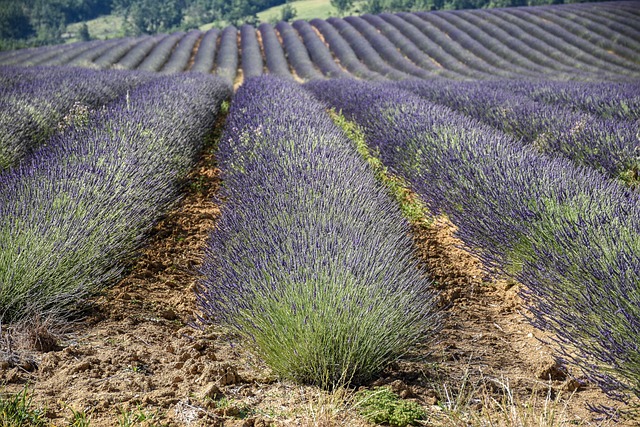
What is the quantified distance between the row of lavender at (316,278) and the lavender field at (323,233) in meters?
0.01

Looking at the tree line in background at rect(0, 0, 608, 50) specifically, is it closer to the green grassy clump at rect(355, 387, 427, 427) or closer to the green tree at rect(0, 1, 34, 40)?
the green tree at rect(0, 1, 34, 40)

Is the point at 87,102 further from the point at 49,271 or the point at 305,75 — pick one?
the point at 305,75

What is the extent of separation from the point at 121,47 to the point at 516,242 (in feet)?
72.8

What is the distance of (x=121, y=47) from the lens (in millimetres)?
22453

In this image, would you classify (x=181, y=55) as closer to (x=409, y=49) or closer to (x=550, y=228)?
(x=409, y=49)

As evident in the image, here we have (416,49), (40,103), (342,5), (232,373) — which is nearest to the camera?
(232,373)

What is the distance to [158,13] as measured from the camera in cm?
4944

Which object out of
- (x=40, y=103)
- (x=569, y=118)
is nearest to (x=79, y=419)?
(x=40, y=103)

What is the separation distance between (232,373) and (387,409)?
0.61m

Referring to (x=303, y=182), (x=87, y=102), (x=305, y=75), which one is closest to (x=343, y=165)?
(x=303, y=182)

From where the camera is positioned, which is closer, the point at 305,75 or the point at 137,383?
the point at 137,383

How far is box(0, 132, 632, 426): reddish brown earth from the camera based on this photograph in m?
1.90

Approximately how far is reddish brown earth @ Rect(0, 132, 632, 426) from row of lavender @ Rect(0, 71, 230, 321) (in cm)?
21

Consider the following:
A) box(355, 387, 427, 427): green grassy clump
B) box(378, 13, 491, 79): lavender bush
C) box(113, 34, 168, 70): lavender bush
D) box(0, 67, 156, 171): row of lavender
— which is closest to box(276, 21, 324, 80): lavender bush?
box(378, 13, 491, 79): lavender bush
